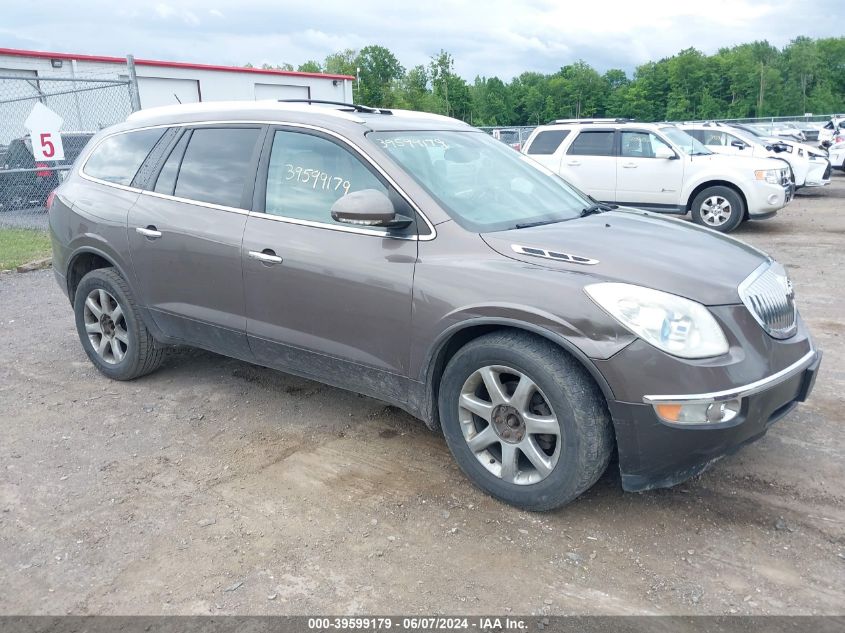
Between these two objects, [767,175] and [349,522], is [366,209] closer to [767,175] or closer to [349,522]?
[349,522]

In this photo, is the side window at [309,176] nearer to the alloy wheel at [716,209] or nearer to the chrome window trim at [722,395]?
the chrome window trim at [722,395]

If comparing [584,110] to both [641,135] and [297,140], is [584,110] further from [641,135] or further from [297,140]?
[297,140]

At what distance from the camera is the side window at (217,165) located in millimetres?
4164

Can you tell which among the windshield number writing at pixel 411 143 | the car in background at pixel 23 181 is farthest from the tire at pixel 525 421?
the car in background at pixel 23 181

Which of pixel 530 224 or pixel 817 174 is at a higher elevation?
pixel 530 224

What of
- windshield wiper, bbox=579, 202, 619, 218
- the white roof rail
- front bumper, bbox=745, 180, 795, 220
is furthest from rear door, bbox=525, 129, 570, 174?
the white roof rail

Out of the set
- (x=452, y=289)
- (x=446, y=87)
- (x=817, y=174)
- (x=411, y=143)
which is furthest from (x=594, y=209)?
(x=446, y=87)

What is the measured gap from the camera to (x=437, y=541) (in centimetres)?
309

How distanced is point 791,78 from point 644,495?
10585cm

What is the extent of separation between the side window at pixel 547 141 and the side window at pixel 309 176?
947cm

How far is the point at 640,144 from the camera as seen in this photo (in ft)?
39.4

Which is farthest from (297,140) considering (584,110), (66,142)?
(584,110)

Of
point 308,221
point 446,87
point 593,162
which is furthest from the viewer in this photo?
point 446,87

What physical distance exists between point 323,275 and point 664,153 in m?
9.61
